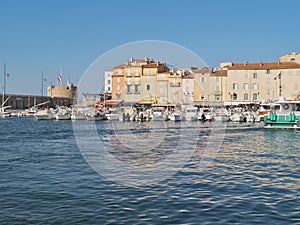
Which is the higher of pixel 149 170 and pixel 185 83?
pixel 185 83

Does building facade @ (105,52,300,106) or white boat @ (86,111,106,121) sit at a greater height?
building facade @ (105,52,300,106)

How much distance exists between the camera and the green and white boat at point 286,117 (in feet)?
140

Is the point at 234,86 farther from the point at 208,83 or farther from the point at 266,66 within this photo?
the point at 266,66

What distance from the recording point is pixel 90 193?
41.0 feet

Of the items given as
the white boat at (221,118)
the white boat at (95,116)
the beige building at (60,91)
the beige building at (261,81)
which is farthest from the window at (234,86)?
the beige building at (60,91)

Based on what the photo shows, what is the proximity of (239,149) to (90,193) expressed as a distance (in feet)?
46.5

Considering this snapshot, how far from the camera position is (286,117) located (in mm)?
43312

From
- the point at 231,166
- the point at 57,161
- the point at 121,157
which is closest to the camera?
the point at 231,166

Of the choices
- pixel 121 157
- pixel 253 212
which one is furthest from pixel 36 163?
pixel 253 212

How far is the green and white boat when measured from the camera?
140 ft

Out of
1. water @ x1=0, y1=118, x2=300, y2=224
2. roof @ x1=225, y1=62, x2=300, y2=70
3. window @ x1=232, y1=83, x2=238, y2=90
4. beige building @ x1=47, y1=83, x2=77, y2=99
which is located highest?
roof @ x1=225, y1=62, x2=300, y2=70

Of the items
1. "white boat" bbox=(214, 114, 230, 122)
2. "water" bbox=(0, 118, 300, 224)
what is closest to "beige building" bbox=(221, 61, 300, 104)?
"white boat" bbox=(214, 114, 230, 122)

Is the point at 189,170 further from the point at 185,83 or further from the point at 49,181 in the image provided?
the point at 185,83

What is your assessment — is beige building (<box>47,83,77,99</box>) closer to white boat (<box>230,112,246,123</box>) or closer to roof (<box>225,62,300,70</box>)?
roof (<box>225,62,300,70</box>)
